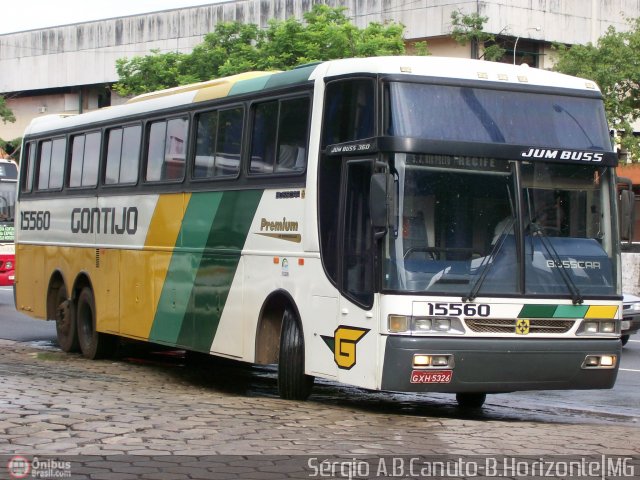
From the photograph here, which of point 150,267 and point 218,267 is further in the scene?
point 150,267

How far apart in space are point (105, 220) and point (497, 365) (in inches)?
292

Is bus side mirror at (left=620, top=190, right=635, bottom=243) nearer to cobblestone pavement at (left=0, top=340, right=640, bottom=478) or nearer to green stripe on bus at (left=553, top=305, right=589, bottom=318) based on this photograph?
green stripe on bus at (left=553, top=305, right=589, bottom=318)

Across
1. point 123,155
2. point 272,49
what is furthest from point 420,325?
point 272,49

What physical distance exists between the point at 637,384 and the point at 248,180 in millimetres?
6108

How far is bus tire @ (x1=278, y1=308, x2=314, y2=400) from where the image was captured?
11.6 meters

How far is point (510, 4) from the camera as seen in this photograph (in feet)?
162

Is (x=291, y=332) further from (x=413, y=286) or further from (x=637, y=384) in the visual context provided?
(x=637, y=384)

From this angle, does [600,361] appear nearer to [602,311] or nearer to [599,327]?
[599,327]

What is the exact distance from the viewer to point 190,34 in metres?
57.2

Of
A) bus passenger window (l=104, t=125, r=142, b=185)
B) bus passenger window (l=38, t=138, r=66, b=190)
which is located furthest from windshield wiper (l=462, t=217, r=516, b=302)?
bus passenger window (l=38, t=138, r=66, b=190)

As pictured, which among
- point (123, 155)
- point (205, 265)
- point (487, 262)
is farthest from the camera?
point (123, 155)

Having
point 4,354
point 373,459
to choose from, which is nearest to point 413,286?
point 373,459

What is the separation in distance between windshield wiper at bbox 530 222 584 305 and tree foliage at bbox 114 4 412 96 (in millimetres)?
27035

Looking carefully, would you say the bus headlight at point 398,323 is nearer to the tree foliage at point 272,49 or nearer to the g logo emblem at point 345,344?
the g logo emblem at point 345,344
